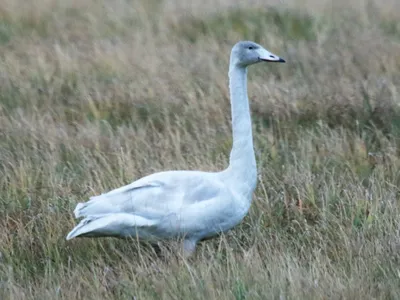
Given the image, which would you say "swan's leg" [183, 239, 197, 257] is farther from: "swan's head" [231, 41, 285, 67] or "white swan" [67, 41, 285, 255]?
"swan's head" [231, 41, 285, 67]

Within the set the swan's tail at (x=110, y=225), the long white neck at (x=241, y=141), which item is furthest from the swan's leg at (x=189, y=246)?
the long white neck at (x=241, y=141)

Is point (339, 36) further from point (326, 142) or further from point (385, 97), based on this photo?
point (326, 142)

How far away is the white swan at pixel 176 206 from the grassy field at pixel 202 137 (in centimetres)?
15

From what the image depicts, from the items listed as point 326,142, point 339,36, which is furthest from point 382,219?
point 339,36

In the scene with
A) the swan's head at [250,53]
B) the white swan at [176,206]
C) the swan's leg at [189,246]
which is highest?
the swan's head at [250,53]

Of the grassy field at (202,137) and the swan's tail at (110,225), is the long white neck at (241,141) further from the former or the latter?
the swan's tail at (110,225)

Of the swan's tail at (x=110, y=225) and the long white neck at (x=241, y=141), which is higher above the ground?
the long white neck at (x=241, y=141)

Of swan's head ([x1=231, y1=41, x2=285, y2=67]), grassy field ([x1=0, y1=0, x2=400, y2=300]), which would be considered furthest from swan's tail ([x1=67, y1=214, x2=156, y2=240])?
swan's head ([x1=231, y1=41, x2=285, y2=67])

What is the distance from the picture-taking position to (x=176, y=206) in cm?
545

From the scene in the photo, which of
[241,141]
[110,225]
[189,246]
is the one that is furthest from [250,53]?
[110,225]

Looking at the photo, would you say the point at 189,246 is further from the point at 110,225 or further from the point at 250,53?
the point at 250,53

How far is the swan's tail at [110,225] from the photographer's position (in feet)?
17.1

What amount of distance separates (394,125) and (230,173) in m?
2.87

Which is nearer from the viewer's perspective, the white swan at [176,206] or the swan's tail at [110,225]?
the swan's tail at [110,225]
